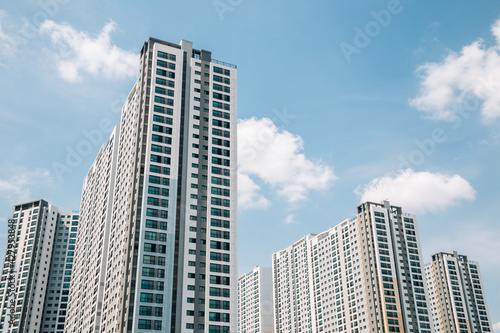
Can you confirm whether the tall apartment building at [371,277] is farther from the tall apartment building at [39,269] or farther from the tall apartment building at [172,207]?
the tall apartment building at [39,269]

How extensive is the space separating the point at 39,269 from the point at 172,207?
104275mm

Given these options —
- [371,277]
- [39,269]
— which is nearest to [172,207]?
[371,277]

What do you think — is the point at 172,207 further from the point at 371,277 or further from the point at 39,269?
the point at 39,269

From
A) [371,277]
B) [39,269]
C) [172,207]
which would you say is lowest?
[172,207]

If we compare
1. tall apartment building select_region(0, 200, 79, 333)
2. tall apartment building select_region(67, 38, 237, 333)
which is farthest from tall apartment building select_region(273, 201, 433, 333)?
tall apartment building select_region(0, 200, 79, 333)

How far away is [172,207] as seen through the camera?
98188 mm

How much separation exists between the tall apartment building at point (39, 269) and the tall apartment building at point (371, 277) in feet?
315

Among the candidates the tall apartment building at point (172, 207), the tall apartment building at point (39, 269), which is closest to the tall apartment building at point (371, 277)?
the tall apartment building at point (172, 207)

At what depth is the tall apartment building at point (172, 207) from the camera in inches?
3558

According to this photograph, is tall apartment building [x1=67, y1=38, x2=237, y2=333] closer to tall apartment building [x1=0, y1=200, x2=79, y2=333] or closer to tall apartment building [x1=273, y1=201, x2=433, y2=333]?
tall apartment building [x1=0, y1=200, x2=79, y2=333]

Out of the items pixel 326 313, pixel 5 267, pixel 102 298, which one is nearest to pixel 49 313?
pixel 5 267

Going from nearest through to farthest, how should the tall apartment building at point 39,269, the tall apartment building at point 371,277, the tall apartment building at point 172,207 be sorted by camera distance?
the tall apartment building at point 172,207 → the tall apartment building at point 371,277 → the tall apartment building at point 39,269

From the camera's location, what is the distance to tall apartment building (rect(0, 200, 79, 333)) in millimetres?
168250

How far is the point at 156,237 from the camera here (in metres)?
95.1
